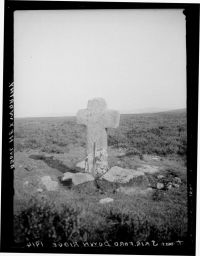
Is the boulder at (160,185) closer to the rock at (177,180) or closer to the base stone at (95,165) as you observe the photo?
the rock at (177,180)

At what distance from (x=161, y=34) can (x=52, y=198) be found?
8.15ft

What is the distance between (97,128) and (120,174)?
0.65 metres

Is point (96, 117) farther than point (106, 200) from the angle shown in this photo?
Yes

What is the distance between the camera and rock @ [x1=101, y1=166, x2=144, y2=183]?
11.2 feet

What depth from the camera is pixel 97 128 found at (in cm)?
349

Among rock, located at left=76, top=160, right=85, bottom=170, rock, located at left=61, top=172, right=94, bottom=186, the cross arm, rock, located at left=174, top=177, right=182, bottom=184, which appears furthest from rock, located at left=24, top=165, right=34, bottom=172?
rock, located at left=174, top=177, right=182, bottom=184

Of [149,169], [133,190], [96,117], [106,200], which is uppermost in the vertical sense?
[96,117]

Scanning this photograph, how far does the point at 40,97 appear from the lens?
11.5 ft

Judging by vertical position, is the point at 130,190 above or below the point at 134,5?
below

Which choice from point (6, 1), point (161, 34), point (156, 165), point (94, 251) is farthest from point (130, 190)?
point (6, 1)

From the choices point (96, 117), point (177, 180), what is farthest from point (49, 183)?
point (177, 180)

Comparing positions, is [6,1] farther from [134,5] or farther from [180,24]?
[180,24]

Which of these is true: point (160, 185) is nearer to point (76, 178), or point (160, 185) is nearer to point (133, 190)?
point (133, 190)

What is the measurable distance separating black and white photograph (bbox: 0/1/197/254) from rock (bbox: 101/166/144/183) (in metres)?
0.01
